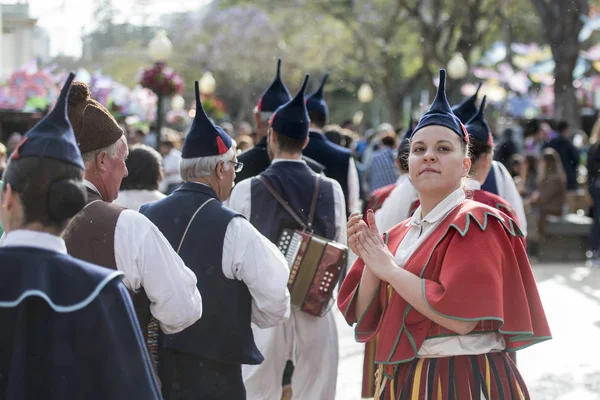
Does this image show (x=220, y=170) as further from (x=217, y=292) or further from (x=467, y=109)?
(x=467, y=109)

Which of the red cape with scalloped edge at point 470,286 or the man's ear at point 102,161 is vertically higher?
the man's ear at point 102,161

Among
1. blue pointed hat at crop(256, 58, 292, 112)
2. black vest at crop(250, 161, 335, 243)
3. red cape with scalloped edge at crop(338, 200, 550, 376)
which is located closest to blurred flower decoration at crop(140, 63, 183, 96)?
blue pointed hat at crop(256, 58, 292, 112)

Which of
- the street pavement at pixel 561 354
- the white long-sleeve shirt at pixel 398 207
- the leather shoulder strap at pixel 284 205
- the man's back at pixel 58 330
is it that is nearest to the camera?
the man's back at pixel 58 330

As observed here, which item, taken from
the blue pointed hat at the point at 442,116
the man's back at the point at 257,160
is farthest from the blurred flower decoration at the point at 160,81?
the blue pointed hat at the point at 442,116

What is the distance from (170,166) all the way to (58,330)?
11637 millimetres

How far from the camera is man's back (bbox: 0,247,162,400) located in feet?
8.34

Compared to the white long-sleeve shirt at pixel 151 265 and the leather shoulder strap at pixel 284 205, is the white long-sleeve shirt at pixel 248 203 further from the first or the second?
the white long-sleeve shirt at pixel 151 265

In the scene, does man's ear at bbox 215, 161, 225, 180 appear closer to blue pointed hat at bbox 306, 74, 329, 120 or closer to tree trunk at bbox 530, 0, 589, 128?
blue pointed hat at bbox 306, 74, 329, 120

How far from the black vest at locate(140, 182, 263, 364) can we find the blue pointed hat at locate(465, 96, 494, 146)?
6.00ft

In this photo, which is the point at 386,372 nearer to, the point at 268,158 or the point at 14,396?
the point at 14,396

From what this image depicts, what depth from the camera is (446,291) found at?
11.3 feet

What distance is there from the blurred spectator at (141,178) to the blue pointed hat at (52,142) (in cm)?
368

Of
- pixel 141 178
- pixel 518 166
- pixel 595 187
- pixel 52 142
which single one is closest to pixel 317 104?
pixel 141 178

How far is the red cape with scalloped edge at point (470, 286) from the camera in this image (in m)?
3.45
